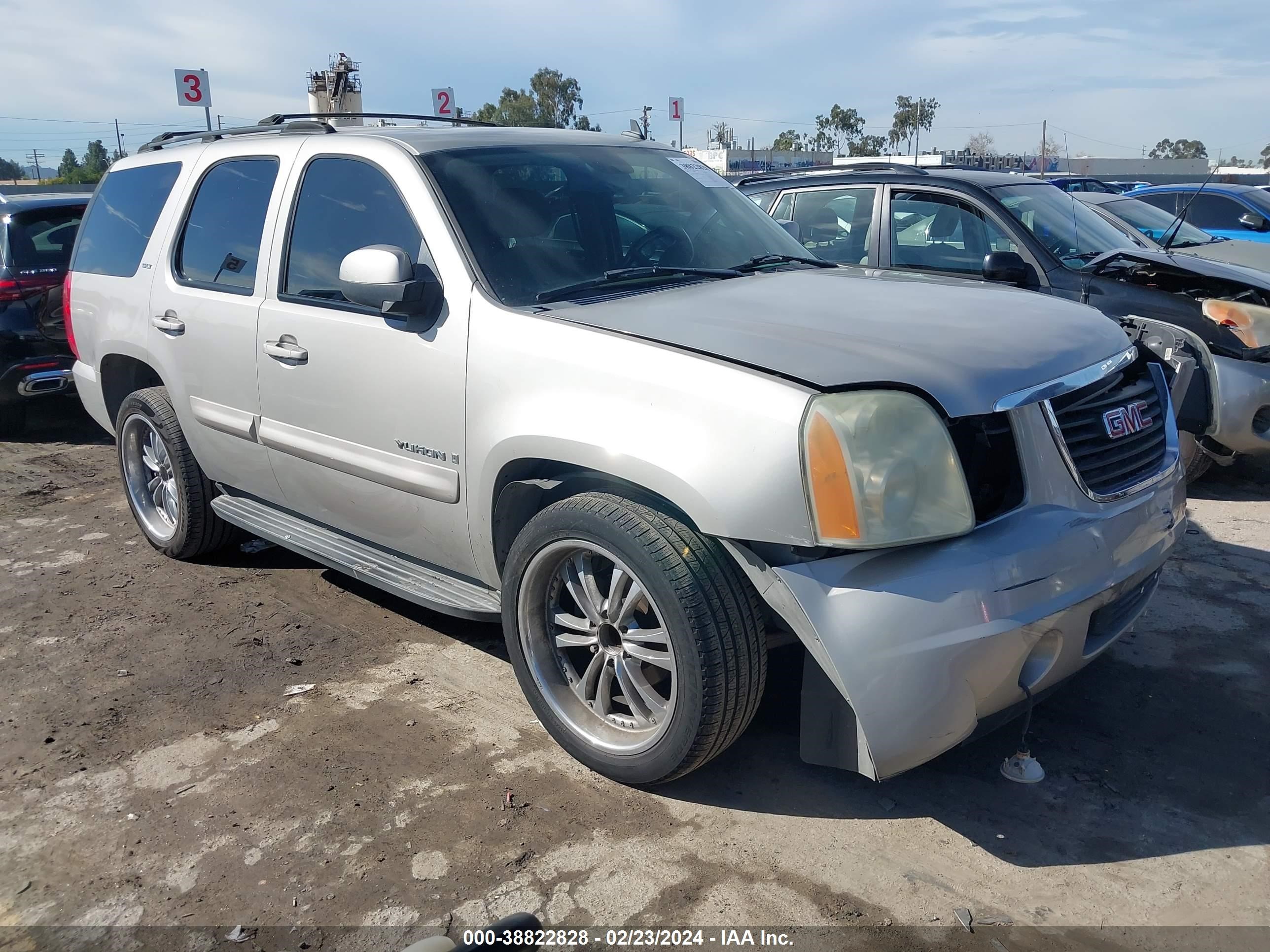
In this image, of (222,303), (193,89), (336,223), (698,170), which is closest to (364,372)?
(336,223)

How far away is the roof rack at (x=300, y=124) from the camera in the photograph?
4133 mm

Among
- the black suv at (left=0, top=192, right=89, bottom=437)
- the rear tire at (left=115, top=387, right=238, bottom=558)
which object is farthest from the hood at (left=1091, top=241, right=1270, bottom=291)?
the black suv at (left=0, top=192, right=89, bottom=437)

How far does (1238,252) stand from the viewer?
341 inches

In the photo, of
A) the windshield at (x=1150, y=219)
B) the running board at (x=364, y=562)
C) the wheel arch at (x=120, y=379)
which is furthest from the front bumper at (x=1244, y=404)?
the wheel arch at (x=120, y=379)

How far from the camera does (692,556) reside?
2615 mm

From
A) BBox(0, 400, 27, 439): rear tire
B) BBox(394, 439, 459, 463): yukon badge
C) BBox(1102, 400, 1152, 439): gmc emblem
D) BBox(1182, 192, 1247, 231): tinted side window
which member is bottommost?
BBox(0, 400, 27, 439): rear tire

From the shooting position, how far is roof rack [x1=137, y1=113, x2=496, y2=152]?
163 inches

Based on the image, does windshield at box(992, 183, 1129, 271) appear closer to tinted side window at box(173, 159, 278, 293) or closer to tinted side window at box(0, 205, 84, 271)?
tinted side window at box(173, 159, 278, 293)

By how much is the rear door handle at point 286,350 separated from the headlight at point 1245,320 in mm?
4783

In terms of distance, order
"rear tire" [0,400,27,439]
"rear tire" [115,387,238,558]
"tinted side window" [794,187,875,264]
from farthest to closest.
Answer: "rear tire" [0,400,27,439], "tinted side window" [794,187,875,264], "rear tire" [115,387,238,558]

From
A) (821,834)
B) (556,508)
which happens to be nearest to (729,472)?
(556,508)

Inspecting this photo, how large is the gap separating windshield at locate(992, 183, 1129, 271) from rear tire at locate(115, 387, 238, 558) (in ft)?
15.7

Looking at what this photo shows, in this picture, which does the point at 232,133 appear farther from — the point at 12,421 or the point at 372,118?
the point at 12,421

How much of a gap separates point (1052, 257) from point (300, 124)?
4.24 meters
